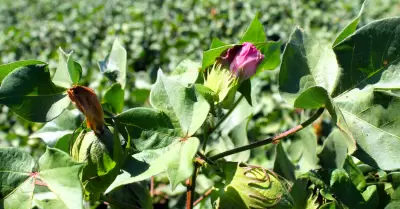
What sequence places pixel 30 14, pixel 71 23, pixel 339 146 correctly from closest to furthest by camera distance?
pixel 339 146
pixel 71 23
pixel 30 14

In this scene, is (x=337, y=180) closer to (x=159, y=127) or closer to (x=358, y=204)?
(x=358, y=204)

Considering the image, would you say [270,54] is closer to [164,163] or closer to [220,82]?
[220,82]

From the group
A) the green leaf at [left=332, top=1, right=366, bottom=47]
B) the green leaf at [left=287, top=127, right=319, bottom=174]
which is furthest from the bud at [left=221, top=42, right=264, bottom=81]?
the green leaf at [left=287, top=127, right=319, bottom=174]

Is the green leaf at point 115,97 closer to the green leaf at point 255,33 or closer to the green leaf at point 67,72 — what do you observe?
the green leaf at point 67,72

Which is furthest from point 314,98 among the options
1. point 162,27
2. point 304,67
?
point 162,27

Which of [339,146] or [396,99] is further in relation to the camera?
[339,146]

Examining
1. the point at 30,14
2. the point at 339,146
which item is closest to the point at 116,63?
the point at 339,146

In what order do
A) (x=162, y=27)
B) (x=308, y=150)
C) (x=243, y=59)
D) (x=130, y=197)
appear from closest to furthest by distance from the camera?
(x=243, y=59)
(x=130, y=197)
(x=308, y=150)
(x=162, y=27)

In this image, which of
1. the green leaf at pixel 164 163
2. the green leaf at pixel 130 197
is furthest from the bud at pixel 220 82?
the green leaf at pixel 130 197
